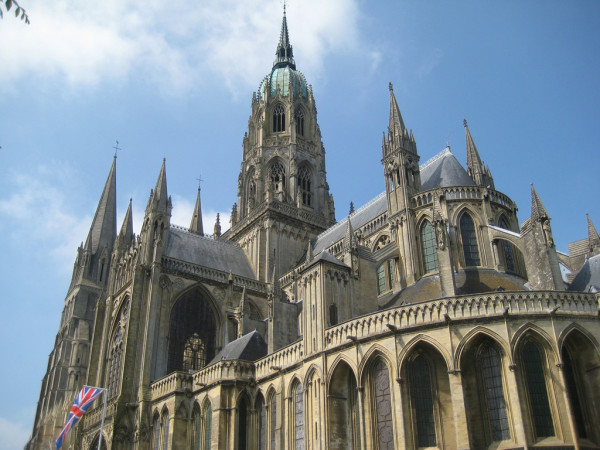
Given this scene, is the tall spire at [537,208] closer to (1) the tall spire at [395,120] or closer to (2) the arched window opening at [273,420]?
(1) the tall spire at [395,120]

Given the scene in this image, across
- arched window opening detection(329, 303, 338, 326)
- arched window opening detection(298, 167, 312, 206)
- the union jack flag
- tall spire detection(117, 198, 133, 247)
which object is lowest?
the union jack flag

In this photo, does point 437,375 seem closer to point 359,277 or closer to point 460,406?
point 460,406

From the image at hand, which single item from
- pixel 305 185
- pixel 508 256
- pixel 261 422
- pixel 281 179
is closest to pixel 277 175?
pixel 281 179

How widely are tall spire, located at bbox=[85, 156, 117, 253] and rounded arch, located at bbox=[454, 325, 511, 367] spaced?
51.1 metres

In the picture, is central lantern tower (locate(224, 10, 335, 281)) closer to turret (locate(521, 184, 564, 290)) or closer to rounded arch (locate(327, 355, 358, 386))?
rounded arch (locate(327, 355, 358, 386))

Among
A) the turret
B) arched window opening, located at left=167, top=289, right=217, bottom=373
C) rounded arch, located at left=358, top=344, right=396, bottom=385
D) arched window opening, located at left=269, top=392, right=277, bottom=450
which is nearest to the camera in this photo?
rounded arch, located at left=358, top=344, right=396, bottom=385

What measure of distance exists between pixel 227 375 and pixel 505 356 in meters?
13.4

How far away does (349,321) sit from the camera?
898 inches

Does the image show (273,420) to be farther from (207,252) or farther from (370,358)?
(207,252)

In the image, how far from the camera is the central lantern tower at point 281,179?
43875mm


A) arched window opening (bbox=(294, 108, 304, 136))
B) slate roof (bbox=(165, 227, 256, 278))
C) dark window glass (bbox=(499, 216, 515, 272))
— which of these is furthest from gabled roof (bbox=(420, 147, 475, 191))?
arched window opening (bbox=(294, 108, 304, 136))

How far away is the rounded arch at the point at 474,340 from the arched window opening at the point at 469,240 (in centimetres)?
842

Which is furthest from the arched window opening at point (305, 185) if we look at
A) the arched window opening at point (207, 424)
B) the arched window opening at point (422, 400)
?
the arched window opening at point (422, 400)

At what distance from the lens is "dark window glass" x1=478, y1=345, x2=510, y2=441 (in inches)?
762
